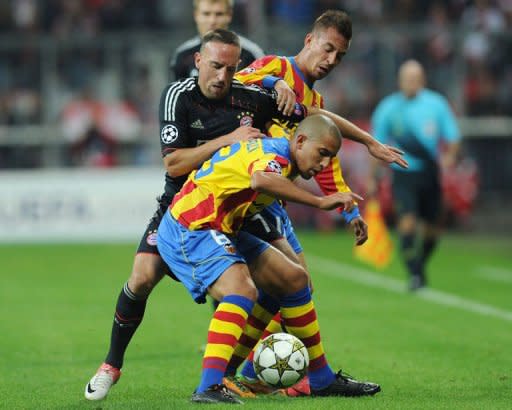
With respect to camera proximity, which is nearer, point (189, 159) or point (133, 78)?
point (189, 159)

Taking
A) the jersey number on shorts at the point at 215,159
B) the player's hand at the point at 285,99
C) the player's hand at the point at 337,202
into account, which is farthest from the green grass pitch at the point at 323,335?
the player's hand at the point at 285,99

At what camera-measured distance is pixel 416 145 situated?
1430 cm

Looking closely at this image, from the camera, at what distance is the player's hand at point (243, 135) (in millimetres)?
6629

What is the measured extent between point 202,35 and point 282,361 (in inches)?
109

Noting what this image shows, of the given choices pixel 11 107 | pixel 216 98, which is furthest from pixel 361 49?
pixel 216 98

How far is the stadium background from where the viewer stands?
13039 mm

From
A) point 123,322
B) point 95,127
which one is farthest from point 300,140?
point 95,127

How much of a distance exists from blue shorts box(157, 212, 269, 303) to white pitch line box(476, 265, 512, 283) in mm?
8447

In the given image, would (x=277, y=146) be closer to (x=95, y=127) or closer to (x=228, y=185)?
(x=228, y=185)

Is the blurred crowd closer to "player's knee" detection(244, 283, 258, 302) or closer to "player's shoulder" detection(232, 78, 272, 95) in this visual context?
"player's shoulder" detection(232, 78, 272, 95)

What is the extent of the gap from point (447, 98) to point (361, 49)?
72.9 inches

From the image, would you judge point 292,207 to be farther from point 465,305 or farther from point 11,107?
point 465,305

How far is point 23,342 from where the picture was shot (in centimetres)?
963

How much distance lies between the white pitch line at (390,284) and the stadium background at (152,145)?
27mm
